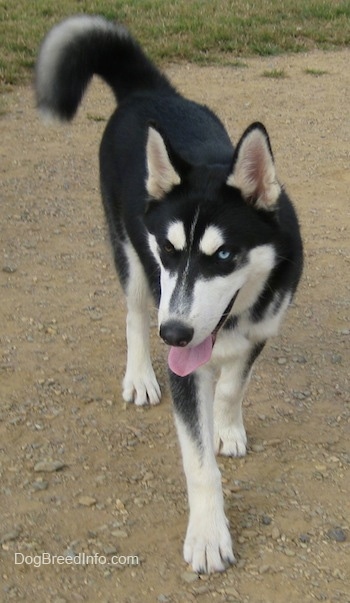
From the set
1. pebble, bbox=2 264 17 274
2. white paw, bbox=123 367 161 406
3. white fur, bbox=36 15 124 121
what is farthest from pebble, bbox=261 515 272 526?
pebble, bbox=2 264 17 274

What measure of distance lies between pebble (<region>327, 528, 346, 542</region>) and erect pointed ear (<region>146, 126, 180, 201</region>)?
1.38m

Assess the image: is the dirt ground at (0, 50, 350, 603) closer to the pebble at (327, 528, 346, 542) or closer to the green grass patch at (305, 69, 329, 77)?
the pebble at (327, 528, 346, 542)

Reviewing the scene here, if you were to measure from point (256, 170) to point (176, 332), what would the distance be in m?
0.65

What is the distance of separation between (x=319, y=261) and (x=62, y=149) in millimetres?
2722

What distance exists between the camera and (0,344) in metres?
4.55

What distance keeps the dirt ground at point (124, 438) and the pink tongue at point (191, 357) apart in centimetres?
63

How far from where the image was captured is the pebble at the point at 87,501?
136 inches

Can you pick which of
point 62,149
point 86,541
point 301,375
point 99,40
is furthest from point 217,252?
point 62,149

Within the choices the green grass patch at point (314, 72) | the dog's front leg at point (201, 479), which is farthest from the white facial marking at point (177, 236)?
the green grass patch at point (314, 72)

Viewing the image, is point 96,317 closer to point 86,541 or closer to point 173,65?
point 86,541

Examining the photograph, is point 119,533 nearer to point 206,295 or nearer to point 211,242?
point 206,295

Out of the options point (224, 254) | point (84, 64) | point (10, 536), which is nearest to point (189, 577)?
point (10, 536)

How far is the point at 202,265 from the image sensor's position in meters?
2.98

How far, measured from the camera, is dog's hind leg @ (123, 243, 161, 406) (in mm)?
4121
